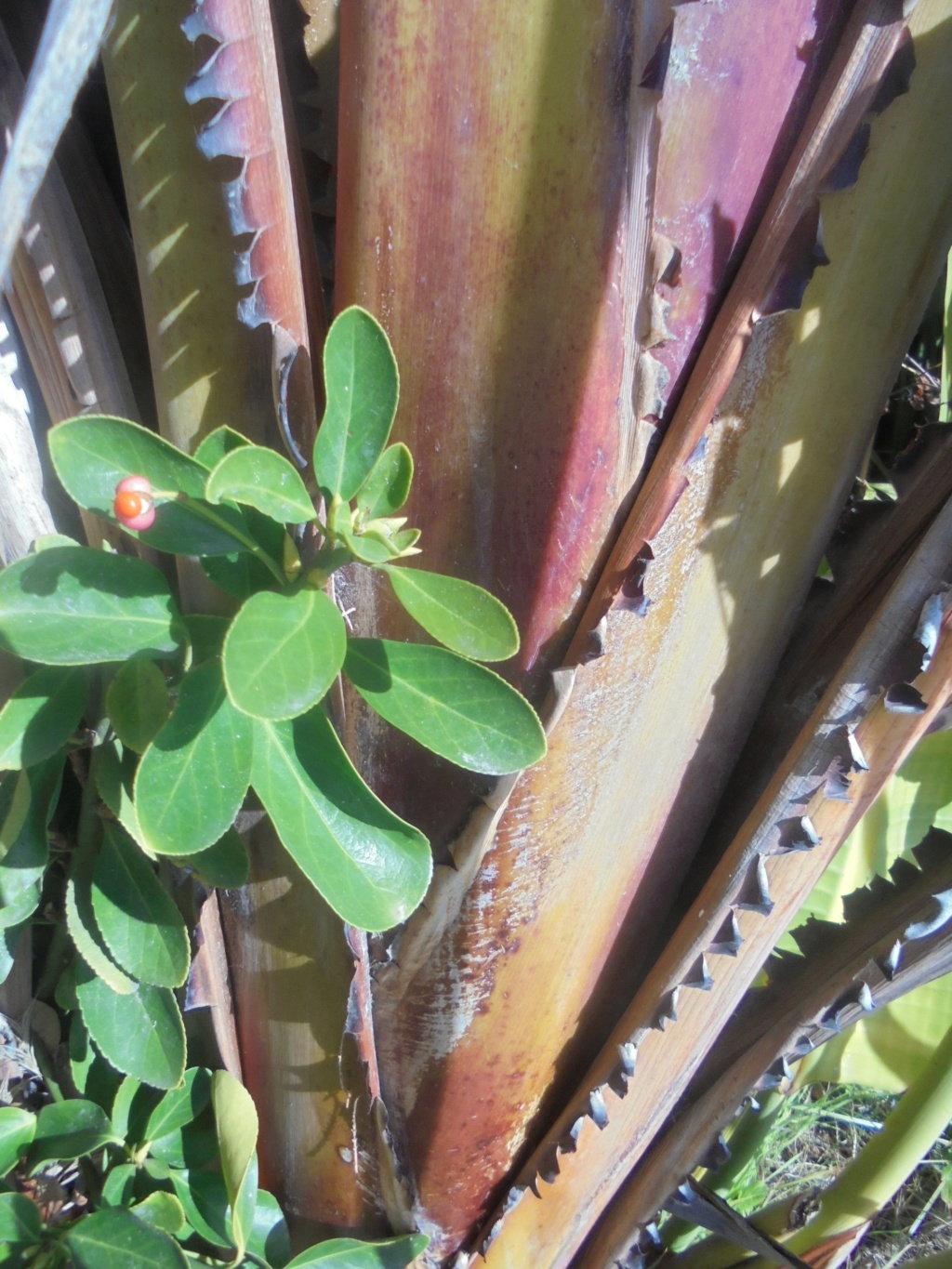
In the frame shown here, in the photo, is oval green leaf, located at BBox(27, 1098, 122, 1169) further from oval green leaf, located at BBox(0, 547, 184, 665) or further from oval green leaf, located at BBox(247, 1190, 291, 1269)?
oval green leaf, located at BBox(0, 547, 184, 665)

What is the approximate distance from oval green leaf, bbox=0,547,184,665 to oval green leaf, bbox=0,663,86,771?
72 mm

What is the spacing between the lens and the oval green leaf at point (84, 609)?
0.34m

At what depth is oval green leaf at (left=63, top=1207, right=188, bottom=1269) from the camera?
1.48ft

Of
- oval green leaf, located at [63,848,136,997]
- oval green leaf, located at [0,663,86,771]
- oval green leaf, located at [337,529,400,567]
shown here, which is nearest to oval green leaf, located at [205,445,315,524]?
oval green leaf, located at [337,529,400,567]

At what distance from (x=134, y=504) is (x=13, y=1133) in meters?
0.41

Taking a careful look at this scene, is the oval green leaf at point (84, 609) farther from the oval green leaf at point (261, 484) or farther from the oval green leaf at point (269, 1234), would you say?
the oval green leaf at point (269, 1234)

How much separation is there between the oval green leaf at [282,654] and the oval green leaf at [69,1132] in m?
0.37

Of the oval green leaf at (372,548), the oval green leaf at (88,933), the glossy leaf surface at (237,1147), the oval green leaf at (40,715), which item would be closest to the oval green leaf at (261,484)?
the oval green leaf at (372,548)

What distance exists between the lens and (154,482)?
13.3 inches

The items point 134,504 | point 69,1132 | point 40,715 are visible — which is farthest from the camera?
point 69,1132

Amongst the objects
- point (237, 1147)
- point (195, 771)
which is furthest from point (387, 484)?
point (237, 1147)

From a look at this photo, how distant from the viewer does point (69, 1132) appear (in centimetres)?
52

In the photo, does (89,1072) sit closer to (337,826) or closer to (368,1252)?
(368,1252)

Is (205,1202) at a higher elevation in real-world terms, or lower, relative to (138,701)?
lower
